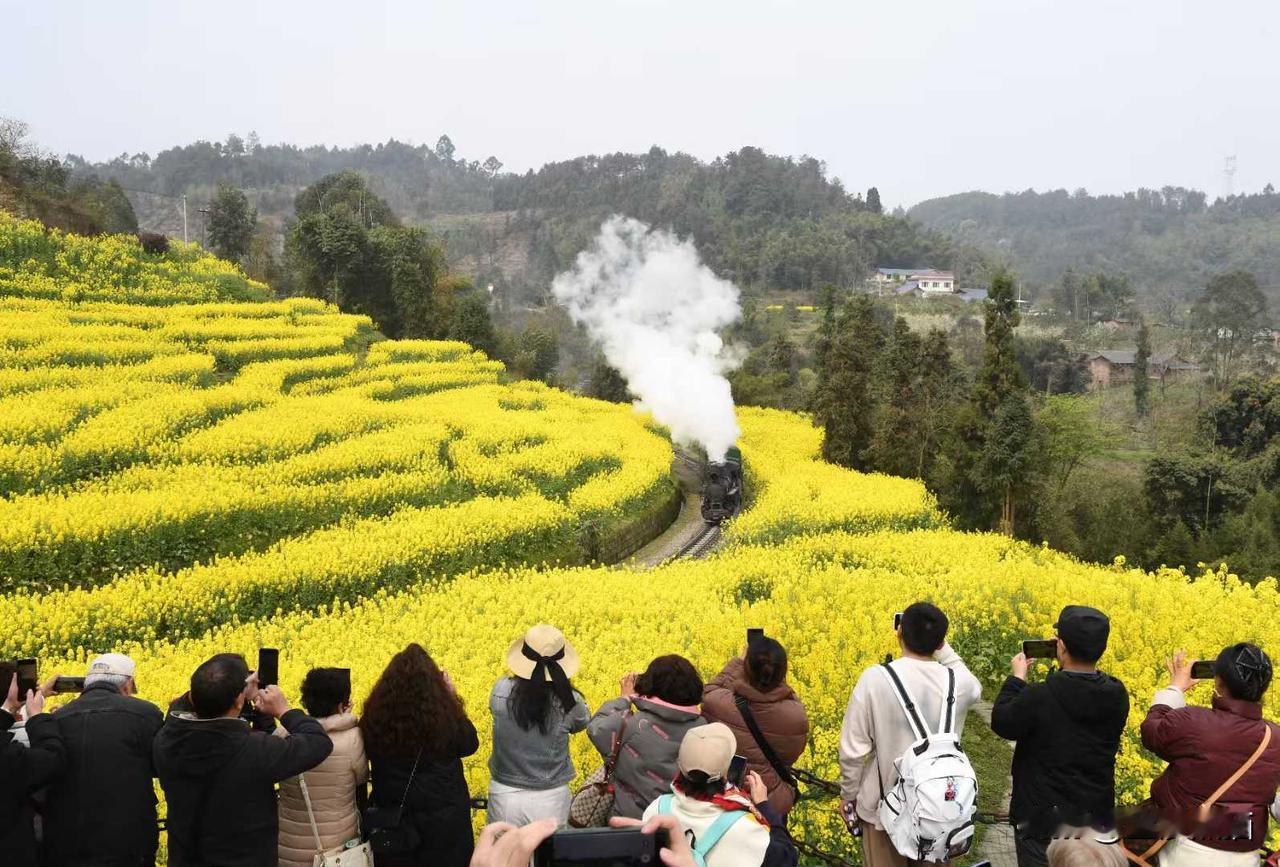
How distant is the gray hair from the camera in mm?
4258

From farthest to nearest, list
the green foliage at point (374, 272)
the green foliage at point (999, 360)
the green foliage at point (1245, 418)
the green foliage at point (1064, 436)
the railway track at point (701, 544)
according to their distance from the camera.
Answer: the green foliage at point (374, 272)
the green foliage at point (1245, 418)
the green foliage at point (1064, 436)
the green foliage at point (999, 360)
the railway track at point (701, 544)

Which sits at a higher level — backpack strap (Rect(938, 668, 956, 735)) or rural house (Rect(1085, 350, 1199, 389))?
backpack strap (Rect(938, 668, 956, 735))

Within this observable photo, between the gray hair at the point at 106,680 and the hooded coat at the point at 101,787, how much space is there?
15cm

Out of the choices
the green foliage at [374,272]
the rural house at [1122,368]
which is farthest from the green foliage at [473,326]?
the rural house at [1122,368]

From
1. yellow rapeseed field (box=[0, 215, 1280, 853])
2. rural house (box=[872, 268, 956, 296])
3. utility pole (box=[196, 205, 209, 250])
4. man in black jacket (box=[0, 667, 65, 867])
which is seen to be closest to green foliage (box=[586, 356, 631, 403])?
yellow rapeseed field (box=[0, 215, 1280, 853])

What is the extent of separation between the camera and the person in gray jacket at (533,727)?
455 cm

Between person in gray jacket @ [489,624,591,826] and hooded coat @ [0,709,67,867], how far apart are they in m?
2.03

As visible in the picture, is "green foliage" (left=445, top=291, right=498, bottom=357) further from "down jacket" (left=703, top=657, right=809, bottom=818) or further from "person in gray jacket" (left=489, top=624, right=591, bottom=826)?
"down jacket" (left=703, top=657, right=809, bottom=818)

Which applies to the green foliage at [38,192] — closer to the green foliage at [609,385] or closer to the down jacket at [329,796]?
the green foliage at [609,385]

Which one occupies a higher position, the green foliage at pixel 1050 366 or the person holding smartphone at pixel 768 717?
the person holding smartphone at pixel 768 717

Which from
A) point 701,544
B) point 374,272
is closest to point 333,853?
point 701,544

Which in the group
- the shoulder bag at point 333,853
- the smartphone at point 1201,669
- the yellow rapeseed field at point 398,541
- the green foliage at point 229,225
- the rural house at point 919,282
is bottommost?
the yellow rapeseed field at point 398,541

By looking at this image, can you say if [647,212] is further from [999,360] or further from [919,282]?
[999,360]

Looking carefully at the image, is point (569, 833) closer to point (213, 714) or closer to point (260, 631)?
point (213, 714)
